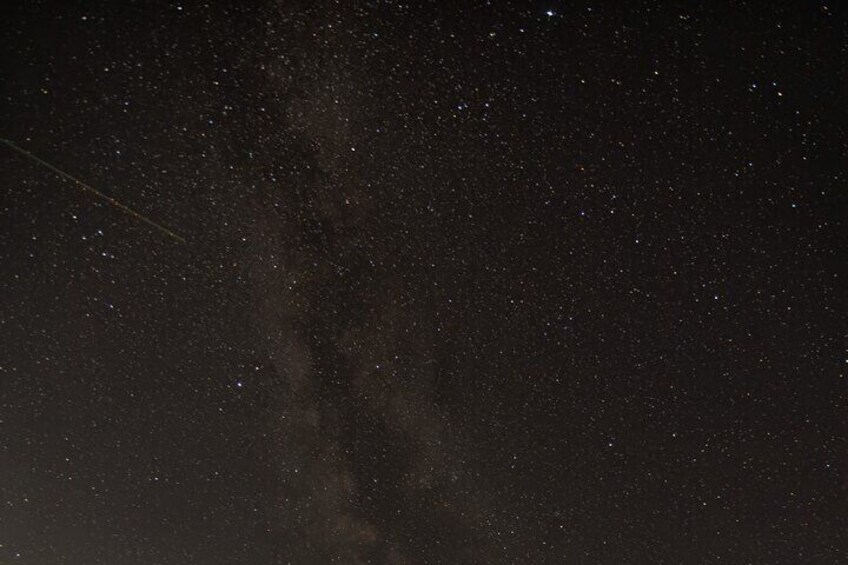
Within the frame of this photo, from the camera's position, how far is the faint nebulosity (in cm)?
60

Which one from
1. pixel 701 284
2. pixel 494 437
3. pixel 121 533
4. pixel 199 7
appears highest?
pixel 199 7

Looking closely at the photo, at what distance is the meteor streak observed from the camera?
26.7 inches

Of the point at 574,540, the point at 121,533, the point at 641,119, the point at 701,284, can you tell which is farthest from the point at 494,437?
the point at 121,533

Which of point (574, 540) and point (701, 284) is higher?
point (701, 284)

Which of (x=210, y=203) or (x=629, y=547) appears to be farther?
(x=629, y=547)

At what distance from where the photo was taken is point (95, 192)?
0.70 metres

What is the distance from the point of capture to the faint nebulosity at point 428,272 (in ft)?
1.98

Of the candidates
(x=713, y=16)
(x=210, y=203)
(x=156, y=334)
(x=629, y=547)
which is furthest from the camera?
(x=629, y=547)

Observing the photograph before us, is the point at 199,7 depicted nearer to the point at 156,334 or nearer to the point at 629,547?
the point at 156,334

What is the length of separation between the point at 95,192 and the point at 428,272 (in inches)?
17.7

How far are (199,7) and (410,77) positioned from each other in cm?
25

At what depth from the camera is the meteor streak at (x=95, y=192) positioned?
68cm

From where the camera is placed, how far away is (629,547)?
37.5 inches

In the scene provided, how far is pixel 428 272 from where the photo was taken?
0.73 meters
